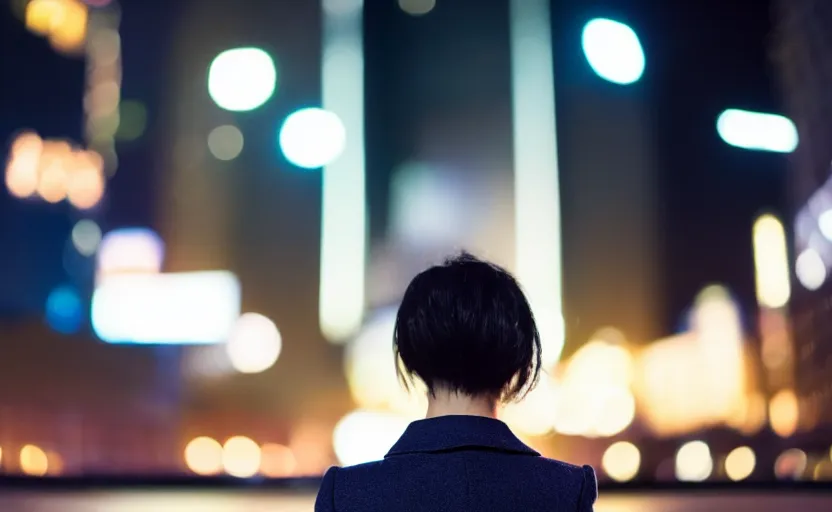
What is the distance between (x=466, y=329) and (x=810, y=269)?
56.1 inches

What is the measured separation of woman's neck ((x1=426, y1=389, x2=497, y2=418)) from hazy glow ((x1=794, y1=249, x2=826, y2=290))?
1.37 m

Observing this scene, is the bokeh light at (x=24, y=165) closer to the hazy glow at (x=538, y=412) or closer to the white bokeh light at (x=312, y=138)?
the white bokeh light at (x=312, y=138)

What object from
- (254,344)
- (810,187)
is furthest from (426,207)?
(810,187)

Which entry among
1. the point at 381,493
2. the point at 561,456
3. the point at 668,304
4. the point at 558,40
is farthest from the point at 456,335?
the point at 558,40

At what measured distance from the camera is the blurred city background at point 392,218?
5.84 ft

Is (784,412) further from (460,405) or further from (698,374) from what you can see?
(460,405)

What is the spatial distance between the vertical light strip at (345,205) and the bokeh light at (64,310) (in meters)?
0.55

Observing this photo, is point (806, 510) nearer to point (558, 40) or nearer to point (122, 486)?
point (558, 40)

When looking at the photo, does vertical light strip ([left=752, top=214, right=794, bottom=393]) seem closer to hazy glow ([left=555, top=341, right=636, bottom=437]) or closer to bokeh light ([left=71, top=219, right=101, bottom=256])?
hazy glow ([left=555, top=341, right=636, bottom=437])

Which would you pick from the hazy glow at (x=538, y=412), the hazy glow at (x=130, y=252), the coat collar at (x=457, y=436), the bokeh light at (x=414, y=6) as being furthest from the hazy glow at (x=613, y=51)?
the coat collar at (x=457, y=436)

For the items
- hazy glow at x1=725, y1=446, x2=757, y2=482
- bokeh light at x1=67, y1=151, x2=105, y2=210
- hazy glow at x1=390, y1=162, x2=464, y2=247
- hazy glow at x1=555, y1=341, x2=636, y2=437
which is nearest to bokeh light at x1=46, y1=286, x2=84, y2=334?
bokeh light at x1=67, y1=151, x2=105, y2=210

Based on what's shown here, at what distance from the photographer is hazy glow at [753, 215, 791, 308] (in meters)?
1.92

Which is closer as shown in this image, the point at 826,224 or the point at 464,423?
the point at 464,423

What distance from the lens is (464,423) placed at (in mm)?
822
